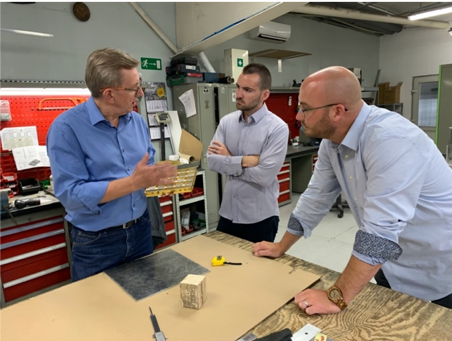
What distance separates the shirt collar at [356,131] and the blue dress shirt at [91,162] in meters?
0.91

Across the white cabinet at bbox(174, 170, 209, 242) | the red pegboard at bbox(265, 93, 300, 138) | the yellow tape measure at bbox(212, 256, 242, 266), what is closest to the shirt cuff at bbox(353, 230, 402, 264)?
the yellow tape measure at bbox(212, 256, 242, 266)

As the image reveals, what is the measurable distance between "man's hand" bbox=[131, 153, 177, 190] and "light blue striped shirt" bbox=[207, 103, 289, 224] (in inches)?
26.0

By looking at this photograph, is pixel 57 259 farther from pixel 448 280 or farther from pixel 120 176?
pixel 448 280

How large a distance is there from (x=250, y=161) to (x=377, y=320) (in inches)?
43.4

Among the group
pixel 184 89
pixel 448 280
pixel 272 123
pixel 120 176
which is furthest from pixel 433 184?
pixel 184 89

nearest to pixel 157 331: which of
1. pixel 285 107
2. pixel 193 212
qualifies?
pixel 193 212

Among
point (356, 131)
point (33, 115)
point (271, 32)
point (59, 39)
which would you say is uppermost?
point (271, 32)

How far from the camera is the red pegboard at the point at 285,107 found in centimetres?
525

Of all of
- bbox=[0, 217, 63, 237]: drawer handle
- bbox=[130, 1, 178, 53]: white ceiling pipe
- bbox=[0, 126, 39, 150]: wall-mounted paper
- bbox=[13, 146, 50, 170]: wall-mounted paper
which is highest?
bbox=[130, 1, 178, 53]: white ceiling pipe

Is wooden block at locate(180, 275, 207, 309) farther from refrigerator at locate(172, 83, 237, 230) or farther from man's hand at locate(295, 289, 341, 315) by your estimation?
refrigerator at locate(172, 83, 237, 230)

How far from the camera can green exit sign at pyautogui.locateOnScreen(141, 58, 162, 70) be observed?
350 cm

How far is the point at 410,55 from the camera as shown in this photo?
23.5 ft

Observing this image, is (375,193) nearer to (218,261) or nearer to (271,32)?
(218,261)

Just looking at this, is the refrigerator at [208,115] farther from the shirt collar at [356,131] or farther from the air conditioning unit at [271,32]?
the shirt collar at [356,131]
